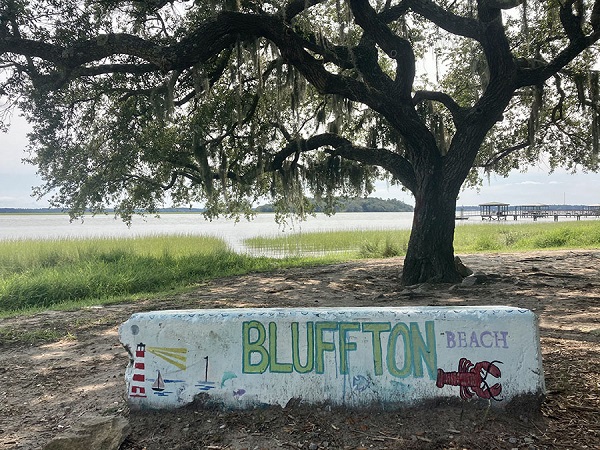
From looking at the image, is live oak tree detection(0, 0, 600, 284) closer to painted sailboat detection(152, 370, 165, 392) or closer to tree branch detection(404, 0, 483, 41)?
tree branch detection(404, 0, 483, 41)

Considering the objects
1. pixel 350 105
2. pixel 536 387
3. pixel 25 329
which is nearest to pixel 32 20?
pixel 25 329

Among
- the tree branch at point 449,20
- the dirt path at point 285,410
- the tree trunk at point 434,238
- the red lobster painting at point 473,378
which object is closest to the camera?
the dirt path at point 285,410

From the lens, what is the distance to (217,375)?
2623 mm

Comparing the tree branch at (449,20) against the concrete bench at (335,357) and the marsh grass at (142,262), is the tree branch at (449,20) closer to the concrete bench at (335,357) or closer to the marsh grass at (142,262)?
the concrete bench at (335,357)

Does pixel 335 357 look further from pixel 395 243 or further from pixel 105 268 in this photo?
pixel 395 243

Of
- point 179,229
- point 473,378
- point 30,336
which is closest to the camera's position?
point 473,378

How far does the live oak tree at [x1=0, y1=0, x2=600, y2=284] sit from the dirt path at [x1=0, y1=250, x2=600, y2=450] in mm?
2897

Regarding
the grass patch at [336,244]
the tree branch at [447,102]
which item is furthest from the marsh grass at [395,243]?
the tree branch at [447,102]

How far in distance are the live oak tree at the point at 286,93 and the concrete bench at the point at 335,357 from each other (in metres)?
4.89

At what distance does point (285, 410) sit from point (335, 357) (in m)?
0.42

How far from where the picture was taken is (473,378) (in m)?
2.48

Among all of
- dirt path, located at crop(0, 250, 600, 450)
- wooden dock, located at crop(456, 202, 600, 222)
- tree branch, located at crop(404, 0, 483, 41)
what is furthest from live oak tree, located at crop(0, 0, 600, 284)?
wooden dock, located at crop(456, 202, 600, 222)

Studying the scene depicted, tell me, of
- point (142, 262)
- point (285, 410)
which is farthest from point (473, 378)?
point (142, 262)

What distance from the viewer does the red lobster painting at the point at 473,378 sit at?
2459 millimetres
